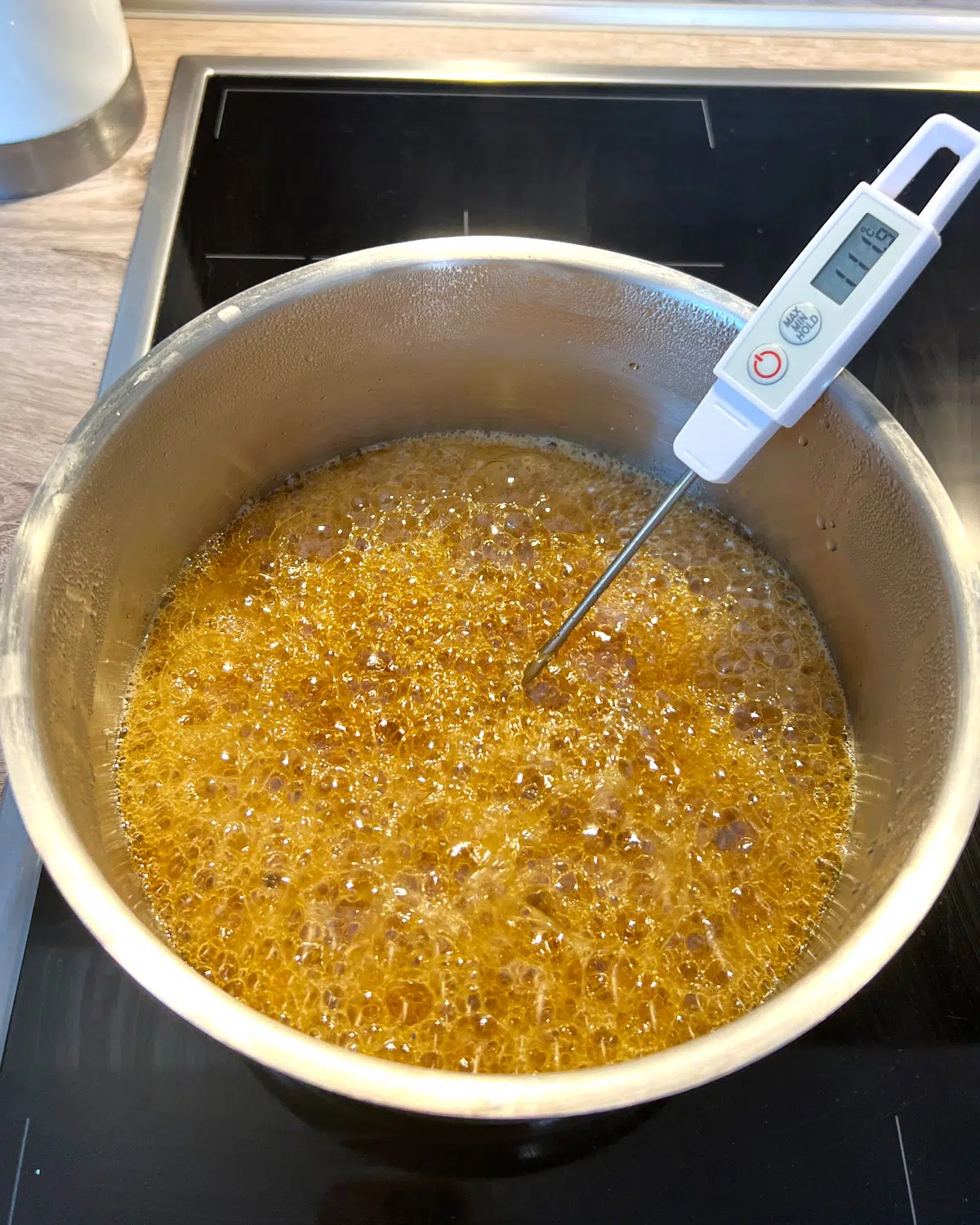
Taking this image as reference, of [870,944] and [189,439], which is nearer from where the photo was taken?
[870,944]

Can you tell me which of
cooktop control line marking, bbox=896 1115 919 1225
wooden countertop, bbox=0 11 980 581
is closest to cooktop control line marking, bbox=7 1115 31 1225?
wooden countertop, bbox=0 11 980 581

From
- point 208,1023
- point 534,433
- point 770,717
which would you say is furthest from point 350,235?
point 208,1023

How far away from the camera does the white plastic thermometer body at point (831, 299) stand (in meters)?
0.64

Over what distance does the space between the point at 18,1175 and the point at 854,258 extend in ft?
2.91

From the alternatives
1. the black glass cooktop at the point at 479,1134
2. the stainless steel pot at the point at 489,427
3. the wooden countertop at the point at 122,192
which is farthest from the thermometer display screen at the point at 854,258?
the wooden countertop at the point at 122,192

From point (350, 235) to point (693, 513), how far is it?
0.52m

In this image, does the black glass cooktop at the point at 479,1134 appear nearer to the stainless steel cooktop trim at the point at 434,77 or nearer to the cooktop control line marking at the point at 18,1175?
the cooktop control line marking at the point at 18,1175

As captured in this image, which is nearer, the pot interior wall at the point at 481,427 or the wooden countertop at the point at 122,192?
the pot interior wall at the point at 481,427

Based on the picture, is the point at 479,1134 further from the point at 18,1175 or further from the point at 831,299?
the point at 831,299

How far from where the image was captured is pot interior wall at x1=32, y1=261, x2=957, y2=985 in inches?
28.7

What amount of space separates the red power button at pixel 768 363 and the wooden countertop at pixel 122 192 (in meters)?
0.68

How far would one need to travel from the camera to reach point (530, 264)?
853mm

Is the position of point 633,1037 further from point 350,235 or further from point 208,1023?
point 350,235

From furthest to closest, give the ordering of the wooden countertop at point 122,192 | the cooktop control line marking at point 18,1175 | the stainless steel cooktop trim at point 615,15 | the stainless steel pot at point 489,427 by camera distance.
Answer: the stainless steel cooktop trim at point 615,15 < the wooden countertop at point 122,192 < the cooktop control line marking at point 18,1175 < the stainless steel pot at point 489,427
